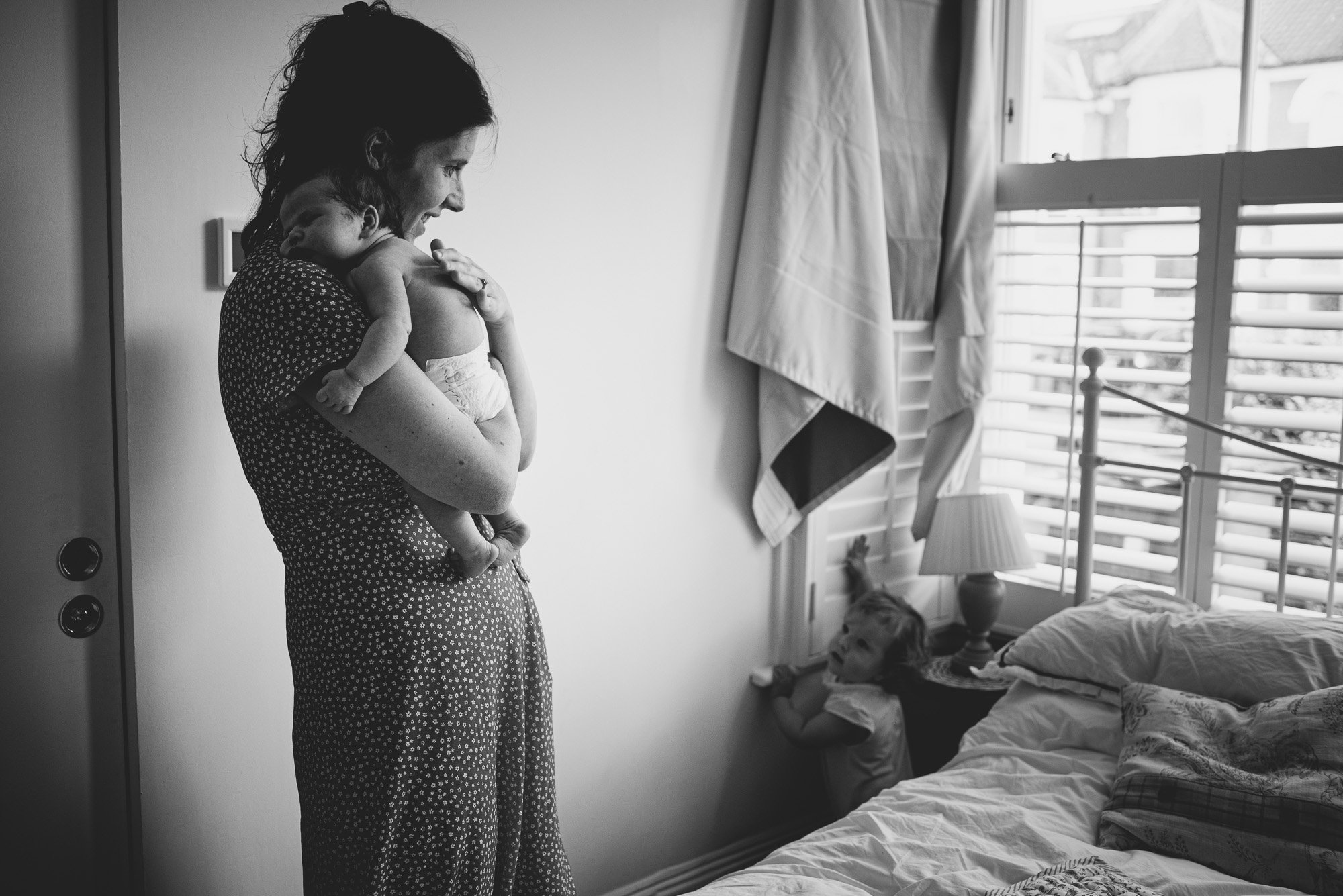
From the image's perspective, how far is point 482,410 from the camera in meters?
1.31

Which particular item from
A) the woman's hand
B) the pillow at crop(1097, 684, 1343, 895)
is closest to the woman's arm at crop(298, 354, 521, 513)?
the woman's hand

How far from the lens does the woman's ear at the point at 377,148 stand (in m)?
1.25

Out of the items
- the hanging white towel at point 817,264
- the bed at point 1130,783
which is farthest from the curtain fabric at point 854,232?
the bed at point 1130,783

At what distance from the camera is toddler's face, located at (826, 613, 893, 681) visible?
8.02 ft

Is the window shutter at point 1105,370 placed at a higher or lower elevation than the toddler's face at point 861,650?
higher

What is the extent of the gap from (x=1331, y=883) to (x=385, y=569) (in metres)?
1.33

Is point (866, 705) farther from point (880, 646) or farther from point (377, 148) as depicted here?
point (377, 148)

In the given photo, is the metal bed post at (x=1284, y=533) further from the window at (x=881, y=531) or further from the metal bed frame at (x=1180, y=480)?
the window at (x=881, y=531)

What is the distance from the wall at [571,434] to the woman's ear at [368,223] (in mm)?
472

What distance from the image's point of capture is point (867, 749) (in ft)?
7.89

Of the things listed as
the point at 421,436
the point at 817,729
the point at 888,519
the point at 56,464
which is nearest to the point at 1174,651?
the point at 817,729

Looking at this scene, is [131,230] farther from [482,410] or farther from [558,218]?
[558,218]

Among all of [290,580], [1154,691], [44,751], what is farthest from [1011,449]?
[44,751]

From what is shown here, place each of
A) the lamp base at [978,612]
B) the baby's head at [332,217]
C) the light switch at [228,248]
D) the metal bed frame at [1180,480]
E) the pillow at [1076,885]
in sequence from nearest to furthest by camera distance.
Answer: the baby's head at [332,217]
the pillow at [1076,885]
the light switch at [228,248]
the metal bed frame at [1180,480]
the lamp base at [978,612]
